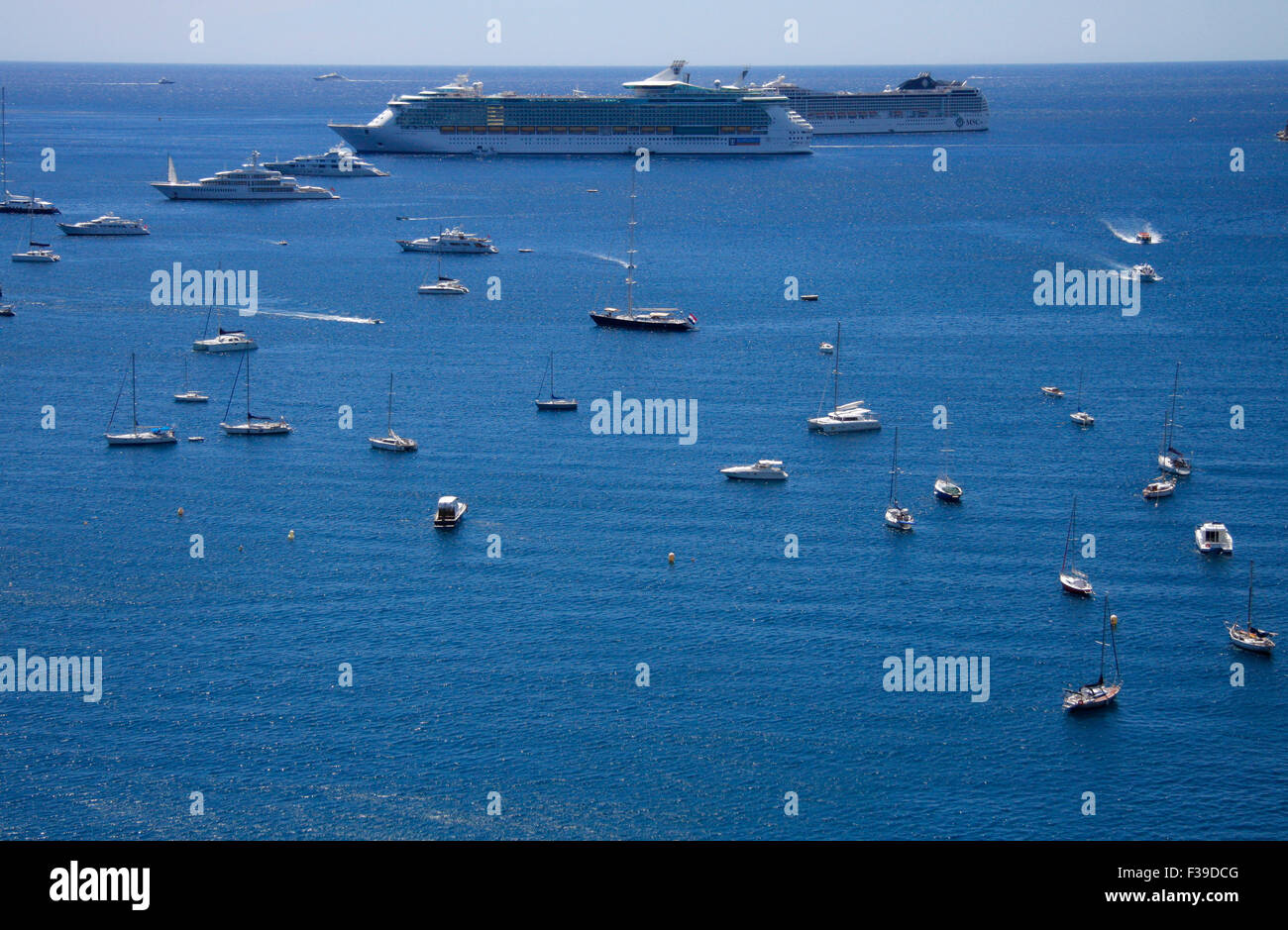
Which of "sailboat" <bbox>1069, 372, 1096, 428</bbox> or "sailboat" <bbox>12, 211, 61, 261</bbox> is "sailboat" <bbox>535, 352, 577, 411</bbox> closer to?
"sailboat" <bbox>1069, 372, 1096, 428</bbox>

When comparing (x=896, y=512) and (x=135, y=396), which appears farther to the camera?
(x=135, y=396)

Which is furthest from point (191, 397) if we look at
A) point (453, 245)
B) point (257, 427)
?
point (453, 245)

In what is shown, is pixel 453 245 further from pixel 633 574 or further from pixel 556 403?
pixel 633 574

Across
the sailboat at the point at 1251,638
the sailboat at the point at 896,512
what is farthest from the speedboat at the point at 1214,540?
the sailboat at the point at 896,512

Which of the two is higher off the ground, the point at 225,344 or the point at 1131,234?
the point at 1131,234

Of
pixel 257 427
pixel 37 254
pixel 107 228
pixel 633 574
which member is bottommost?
pixel 633 574
